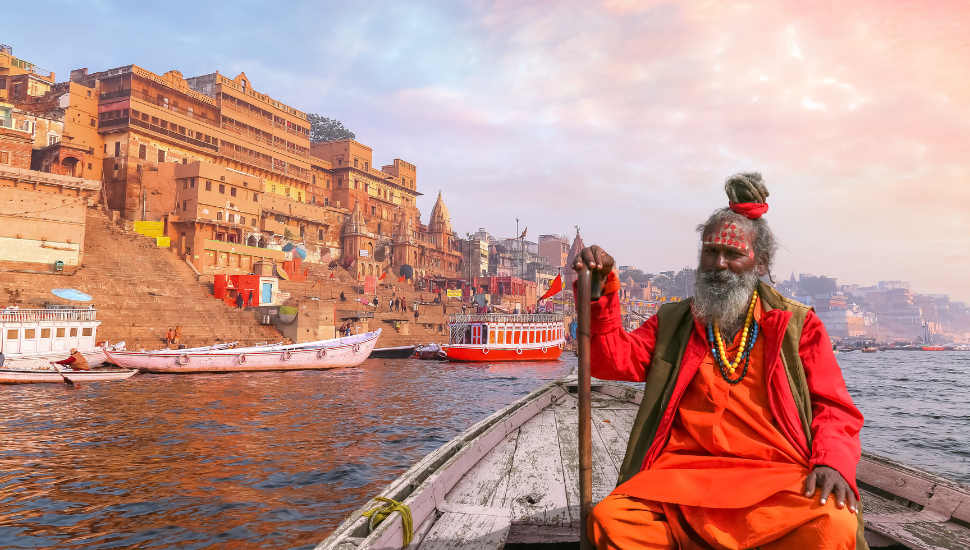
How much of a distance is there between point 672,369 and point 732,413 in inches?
13.0

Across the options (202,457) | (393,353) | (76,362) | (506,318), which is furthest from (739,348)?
(506,318)

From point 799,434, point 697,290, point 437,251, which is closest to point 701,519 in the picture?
point 799,434

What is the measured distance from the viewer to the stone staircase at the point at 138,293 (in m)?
27.2

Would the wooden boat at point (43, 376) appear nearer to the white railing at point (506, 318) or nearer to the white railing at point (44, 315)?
the white railing at point (44, 315)

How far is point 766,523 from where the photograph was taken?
2195 millimetres

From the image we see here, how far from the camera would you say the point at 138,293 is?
98.9ft

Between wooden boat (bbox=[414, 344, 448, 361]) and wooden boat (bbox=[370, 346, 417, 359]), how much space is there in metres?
0.55

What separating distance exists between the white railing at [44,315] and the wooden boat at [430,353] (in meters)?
18.1

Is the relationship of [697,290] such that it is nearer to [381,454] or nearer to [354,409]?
[381,454]

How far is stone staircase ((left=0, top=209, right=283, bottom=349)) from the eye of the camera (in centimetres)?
2722

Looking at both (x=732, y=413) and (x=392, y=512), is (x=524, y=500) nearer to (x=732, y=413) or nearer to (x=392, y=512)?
(x=392, y=512)

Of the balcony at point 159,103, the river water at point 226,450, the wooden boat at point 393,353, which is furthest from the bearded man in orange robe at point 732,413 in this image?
the balcony at point 159,103

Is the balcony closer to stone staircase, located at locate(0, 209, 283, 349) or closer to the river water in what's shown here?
stone staircase, located at locate(0, 209, 283, 349)

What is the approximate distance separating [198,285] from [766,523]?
38550mm
